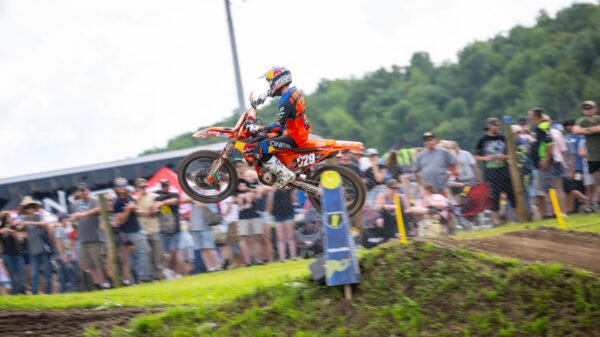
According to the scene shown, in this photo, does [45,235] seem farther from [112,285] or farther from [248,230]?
[248,230]

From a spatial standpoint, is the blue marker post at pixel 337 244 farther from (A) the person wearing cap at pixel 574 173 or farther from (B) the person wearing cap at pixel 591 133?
(A) the person wearing cap at pixel 574 173

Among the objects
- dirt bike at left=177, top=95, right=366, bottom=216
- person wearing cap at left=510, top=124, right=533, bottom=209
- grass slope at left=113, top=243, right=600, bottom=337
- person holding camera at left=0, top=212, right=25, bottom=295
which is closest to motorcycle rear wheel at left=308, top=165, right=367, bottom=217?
dirt bike at left=177, top=95, right=366, bottom=216

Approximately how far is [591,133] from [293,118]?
6.08 metres

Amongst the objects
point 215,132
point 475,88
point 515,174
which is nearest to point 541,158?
point 515,174

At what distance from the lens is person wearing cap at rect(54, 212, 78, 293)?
1305 cm

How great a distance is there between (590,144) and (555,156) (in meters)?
0.67

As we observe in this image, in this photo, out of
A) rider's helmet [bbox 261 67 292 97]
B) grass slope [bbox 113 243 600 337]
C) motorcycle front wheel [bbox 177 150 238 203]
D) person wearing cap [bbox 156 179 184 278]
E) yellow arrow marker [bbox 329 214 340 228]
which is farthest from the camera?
person wearing cap [bbox 156 179 184 278]

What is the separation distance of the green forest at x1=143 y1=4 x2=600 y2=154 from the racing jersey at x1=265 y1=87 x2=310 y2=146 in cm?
4322

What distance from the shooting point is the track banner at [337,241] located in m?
8.08

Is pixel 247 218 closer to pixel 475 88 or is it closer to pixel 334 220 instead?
pixel 334 220

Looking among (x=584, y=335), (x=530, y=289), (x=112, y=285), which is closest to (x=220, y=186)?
(x=112, y=285)

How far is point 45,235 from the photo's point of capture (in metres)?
13.1

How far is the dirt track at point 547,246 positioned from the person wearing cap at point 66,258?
25.0ft

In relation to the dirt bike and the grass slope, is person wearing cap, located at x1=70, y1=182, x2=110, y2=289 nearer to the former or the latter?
the dirt bike
